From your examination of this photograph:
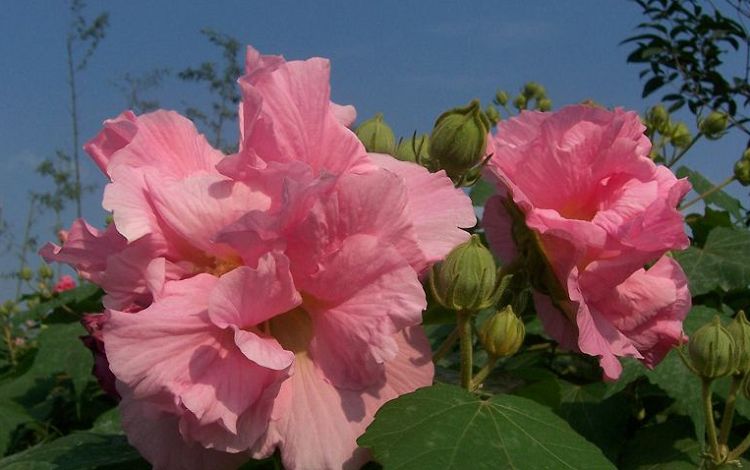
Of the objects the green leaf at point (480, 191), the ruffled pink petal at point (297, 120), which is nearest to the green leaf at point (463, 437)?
the ruffled pink petal at point (297, 120)

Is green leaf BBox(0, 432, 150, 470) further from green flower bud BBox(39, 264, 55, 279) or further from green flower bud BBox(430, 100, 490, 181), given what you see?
green flower bud BBox(39, 264, 55, 279)

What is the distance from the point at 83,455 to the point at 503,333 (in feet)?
1.92

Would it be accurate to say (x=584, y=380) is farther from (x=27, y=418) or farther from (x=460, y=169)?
(x=27, y=418)

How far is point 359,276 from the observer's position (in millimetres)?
744

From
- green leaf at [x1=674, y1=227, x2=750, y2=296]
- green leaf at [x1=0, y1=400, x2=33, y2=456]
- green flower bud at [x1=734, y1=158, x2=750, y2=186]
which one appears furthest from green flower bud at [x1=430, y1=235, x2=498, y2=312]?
green leaf at [x1=0, y1=400, x2=33, y2=456]

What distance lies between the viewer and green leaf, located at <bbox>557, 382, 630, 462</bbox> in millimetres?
1541

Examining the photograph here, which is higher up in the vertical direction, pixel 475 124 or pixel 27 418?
pixel 475 124

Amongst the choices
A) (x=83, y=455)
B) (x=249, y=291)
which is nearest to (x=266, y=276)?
(x=249, y=291)

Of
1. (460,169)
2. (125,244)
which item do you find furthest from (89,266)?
(460,169)

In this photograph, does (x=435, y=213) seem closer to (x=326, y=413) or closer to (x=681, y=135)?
(x=326, y=413)

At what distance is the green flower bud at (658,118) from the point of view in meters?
2.15

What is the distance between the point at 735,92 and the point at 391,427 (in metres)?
4.21

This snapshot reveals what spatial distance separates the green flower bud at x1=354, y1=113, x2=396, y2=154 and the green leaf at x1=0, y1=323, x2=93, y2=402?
1565 millimetres

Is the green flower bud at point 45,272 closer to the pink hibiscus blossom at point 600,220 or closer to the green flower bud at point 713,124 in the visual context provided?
the green flower bud at point 713,124
